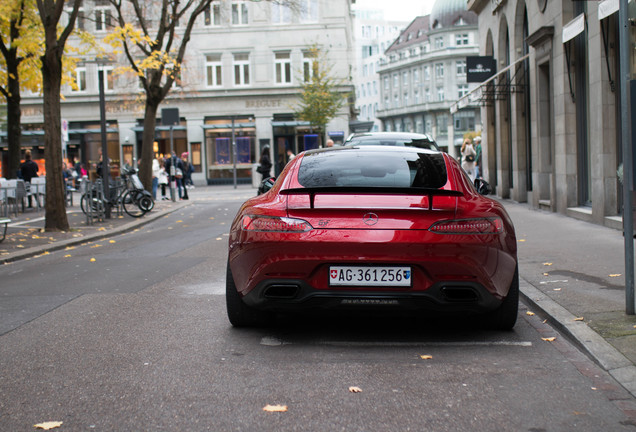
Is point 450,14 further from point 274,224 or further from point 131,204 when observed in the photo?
point 274,224

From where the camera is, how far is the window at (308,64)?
47.2 m

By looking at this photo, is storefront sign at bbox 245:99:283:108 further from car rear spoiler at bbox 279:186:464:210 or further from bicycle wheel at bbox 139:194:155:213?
car rear spoiler at bbox 279:186:464:210

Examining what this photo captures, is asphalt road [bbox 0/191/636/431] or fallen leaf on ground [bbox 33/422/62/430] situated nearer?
fallen leaf on ground [bbox 33/422/62/430]

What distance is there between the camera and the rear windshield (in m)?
6.15

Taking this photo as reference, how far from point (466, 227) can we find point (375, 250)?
65 centimetres

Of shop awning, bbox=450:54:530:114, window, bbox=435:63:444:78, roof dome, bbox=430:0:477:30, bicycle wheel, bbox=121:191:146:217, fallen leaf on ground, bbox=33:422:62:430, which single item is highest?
roof dome, bbox=430:0:477:30

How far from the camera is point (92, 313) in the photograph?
7555mm

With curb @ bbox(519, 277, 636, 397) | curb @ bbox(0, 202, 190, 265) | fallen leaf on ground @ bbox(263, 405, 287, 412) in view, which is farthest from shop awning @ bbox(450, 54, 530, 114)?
fallen leaf on ground @ bbox(263, 405, 287, 412)

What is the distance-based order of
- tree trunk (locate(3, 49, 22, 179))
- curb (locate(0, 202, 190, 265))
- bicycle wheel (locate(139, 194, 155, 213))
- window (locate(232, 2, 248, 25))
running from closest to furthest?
1. curb (locate(0, 202, 190, 265))
2. bicycle wheel (locate(139, 194, 155, 213))
3. tree trunk (locate(3, 49, 22, 179))
4. window (locate(232, 2, 248, 25))

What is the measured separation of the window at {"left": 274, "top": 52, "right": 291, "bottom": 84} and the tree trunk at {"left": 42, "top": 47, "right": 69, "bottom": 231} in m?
33.9

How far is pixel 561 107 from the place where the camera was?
17.0 m

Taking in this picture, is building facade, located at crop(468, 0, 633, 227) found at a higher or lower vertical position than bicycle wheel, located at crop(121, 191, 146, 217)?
higher

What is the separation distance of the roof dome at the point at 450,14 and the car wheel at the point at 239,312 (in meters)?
116

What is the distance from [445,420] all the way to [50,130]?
47.5 feet
